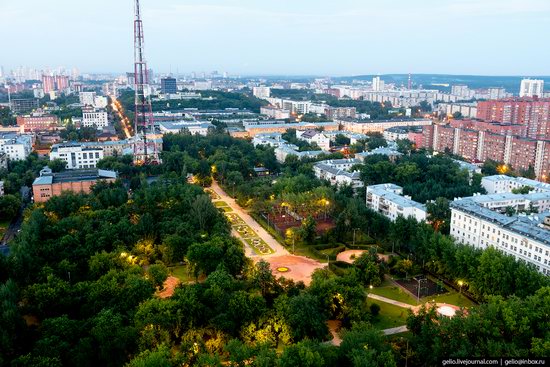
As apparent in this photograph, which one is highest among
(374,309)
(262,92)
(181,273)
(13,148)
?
(262,92)

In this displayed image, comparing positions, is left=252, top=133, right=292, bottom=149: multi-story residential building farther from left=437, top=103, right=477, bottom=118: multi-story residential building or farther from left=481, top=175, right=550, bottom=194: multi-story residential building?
left=437, top=103, right=477, bottom=118: multi-story residential building

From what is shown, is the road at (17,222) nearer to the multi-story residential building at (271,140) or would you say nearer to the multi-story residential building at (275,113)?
the multi-story residential building at (271,140)

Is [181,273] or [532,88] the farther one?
[532,88]

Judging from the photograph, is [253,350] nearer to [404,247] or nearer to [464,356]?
[464,356]

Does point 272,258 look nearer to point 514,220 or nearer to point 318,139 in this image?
point 514,220

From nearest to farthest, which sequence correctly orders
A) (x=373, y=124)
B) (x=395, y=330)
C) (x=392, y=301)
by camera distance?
(x=395, y=330) < (x=392, y=301) < (x=373, y=124)

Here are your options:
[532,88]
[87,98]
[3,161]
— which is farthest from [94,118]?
[532,88]
